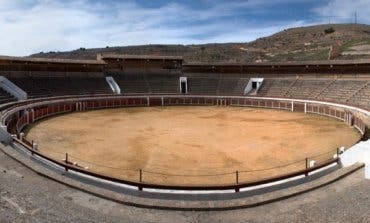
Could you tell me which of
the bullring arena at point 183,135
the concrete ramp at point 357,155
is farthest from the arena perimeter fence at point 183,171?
the concrete ramp at point 357,155

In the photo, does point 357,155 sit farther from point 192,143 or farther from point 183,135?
point 183,135

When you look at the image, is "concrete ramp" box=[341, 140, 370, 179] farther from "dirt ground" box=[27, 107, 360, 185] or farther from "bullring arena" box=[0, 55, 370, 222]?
"dirt ground" box=[27, 107, 360, 185]

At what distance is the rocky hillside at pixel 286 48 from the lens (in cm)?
8350

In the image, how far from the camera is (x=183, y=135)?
1116 inches

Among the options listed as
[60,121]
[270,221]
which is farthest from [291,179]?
[60,121]

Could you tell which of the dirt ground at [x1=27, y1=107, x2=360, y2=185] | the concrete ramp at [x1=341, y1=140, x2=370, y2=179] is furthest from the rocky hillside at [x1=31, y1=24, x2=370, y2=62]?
the concrete ramp at [x1=341, y1=140, x2=370, y2=179]

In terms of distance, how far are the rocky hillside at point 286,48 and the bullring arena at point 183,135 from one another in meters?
31.2

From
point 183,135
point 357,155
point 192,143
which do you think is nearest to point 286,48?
point 183,135

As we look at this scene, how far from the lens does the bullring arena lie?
11828 millimetres

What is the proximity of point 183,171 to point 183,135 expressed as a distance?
1027 cm

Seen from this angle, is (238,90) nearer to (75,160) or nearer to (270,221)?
(75,160)

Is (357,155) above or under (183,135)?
above

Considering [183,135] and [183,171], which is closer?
[183,171]

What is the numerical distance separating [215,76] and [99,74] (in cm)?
1672
